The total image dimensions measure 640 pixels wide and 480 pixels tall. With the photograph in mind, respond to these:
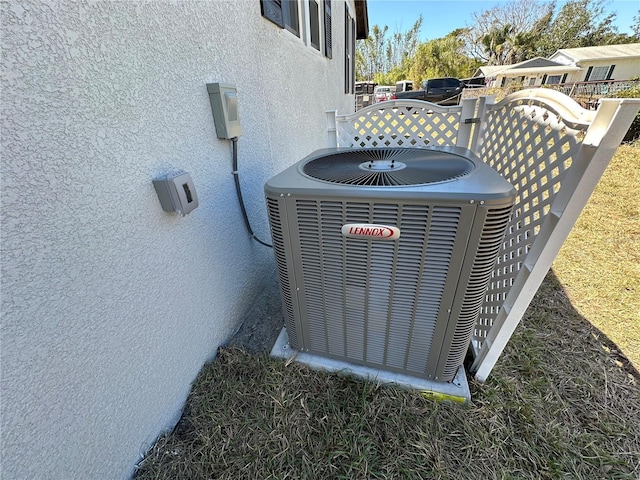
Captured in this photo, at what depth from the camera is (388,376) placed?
4.93 feet

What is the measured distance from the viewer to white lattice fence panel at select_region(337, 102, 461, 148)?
230 cm

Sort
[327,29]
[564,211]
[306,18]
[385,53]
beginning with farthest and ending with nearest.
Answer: [385,53] → [327,29] → [306,18] → [564,211]

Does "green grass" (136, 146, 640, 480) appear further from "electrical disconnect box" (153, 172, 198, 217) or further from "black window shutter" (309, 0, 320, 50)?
"black window shutter" (309, 0, 320, 50)

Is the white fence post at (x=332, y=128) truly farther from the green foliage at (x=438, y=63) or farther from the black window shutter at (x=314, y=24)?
the green foliage at (x=438, y=63)

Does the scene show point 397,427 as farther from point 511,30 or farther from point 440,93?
point 511,30

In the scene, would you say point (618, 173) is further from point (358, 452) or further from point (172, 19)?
point (172, 19)

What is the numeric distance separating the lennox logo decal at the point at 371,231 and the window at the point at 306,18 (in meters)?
1.60

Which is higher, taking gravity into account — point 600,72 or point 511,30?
point 511,30

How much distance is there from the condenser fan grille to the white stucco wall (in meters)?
0.60

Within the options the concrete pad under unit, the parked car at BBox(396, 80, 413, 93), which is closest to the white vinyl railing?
the concrete pad under unit

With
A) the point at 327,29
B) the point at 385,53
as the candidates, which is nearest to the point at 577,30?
the point at 385,53

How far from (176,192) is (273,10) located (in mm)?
1589

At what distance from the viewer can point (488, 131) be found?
2.01 metres

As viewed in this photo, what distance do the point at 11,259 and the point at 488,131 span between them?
2.52 metres
